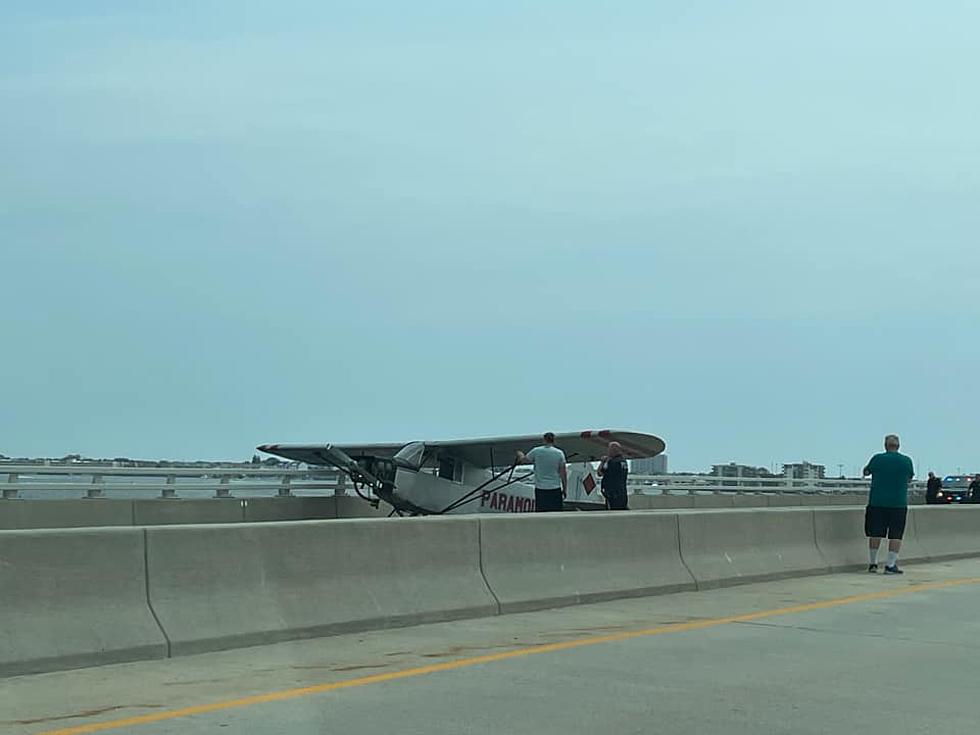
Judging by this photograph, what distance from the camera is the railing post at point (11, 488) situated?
25938 mm

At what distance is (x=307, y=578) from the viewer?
10.6m

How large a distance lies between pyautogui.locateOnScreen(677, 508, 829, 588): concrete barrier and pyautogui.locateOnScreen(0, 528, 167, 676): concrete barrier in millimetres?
7216

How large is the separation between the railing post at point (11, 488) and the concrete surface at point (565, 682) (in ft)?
53.4

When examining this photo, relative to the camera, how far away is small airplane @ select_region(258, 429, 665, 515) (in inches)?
1051

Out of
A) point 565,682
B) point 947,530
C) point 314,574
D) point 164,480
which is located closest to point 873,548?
point 947,530

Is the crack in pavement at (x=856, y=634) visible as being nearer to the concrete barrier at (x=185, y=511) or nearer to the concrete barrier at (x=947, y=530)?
the concrete barrier at (x=947, y=530)

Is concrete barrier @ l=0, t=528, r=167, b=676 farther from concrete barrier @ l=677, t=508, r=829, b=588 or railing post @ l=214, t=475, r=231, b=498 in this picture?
railing post @ l=214, t=475, r=231, b=498

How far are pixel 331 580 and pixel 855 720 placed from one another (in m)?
4.41

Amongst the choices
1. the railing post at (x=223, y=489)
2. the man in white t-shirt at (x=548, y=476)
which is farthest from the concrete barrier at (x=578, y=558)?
the railing post at (x=223, y=489)

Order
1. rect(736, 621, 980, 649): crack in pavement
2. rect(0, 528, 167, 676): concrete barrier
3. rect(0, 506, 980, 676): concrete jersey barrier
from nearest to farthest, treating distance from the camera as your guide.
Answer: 1. rect(0, 528, 167, 676): concrete barrier
2. rect(0, 506, 980, 676): concrete jersey barrier
3. rect(736, 621, 980, 649): crack in pavement

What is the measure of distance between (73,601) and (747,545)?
9223 millimetres

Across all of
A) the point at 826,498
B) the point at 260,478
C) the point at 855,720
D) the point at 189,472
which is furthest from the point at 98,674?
the point at 826,498

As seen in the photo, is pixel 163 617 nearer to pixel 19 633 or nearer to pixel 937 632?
pixel 19 633

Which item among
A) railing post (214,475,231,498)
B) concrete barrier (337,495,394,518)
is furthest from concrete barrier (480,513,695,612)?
concrete barrier (337,495,394,518)
